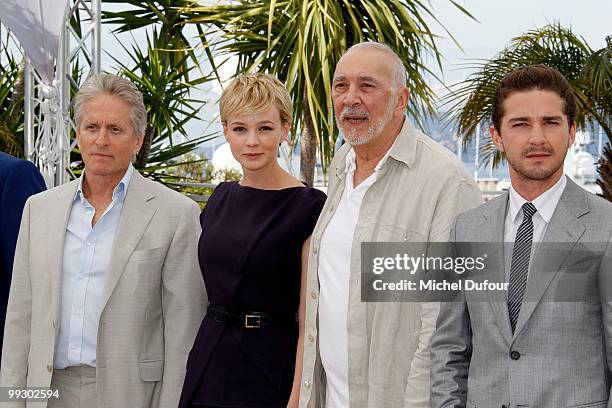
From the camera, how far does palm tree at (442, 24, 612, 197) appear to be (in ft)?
21.5

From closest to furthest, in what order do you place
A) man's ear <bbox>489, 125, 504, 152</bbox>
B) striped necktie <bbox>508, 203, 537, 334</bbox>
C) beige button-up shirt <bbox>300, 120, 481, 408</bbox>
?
1. striped necktie <bbox>508, 203, 537, 334</bbox>
2. man's ear <bbox>489, 125, 504, 152</bbox>
3. beige button-up shirt <bbox>300, 120, 481, 408</bbox>

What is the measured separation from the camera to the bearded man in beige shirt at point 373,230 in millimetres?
2271

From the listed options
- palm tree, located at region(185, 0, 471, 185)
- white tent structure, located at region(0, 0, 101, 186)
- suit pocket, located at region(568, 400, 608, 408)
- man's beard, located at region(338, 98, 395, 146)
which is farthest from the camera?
palm tree, located at region(185, 0, 471, 185)

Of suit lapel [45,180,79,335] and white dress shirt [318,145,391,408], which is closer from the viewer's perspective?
white dress shirt [318,145,391,408]

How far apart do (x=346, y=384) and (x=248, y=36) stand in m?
6.24

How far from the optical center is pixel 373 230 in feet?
7.66

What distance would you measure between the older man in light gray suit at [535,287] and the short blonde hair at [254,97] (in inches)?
30.5

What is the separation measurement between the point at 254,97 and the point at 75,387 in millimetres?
1099

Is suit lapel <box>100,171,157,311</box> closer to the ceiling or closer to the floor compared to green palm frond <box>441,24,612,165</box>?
closer to the floor

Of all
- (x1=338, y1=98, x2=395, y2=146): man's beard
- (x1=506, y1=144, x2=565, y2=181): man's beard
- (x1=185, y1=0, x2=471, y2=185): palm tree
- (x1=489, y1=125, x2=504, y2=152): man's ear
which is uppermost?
(x1=185, y1=0, x2=471, y2=185): palm tree

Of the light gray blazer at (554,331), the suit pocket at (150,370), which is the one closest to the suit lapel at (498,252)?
the light gray blazer at (554,331)

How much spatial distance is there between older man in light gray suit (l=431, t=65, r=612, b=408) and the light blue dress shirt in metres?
Result: 1.09

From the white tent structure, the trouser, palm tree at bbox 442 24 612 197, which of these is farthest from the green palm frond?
the trouser

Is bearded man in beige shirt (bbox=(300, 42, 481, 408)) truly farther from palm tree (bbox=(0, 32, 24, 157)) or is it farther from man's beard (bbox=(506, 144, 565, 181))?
palm tree (bbox=(0, 32, 24, 157))
